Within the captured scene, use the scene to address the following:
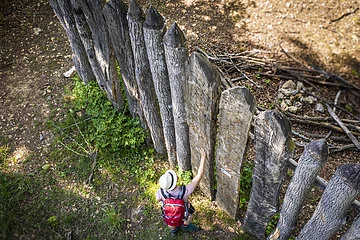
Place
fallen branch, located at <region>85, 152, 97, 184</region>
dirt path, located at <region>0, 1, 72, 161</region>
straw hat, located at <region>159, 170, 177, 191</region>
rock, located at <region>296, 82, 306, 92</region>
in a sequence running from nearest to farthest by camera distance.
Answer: straw hat, located at <region>159, 170, 177, 191</region>, fallen branch, located at <region>85, 152, 97, 184</region>, dirt path, located at <region>0, 1, 72, 161</region>, rock, located at <region>296, 82, 306, 92</region>

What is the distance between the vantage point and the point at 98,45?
388 centimetres

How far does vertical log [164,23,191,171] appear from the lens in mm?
2727

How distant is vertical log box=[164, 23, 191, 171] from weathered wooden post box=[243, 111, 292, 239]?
2.75ft

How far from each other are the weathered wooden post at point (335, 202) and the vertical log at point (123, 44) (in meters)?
2.19

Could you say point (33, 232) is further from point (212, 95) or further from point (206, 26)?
point (206, 26)

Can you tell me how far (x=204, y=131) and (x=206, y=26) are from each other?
314 centimetres

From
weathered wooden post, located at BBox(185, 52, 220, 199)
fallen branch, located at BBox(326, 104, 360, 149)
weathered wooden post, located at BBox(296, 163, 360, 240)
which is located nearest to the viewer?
weathered wooden post, located at BBox(296, 163, 360, 240)

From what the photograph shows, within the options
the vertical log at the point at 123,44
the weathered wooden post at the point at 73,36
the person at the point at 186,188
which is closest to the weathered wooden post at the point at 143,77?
the vertical log at the point at 123,44

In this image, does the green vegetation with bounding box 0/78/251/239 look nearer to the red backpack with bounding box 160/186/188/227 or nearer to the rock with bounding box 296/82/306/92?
the red backpack with bounding box 160/186/188/227

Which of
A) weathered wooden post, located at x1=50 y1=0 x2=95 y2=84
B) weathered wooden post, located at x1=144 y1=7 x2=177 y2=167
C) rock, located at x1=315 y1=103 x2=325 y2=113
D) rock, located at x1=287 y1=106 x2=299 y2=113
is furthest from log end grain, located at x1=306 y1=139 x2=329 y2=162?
weathered wooden post, located at x1=50 y1=0 x2=95 y2=84

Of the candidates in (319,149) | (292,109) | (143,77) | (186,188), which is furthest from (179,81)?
(292,109)

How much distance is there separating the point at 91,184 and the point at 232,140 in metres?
2.03

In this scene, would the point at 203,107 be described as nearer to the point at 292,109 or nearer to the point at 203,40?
the point at 292,109

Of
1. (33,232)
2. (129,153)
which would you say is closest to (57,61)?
(129,153)
